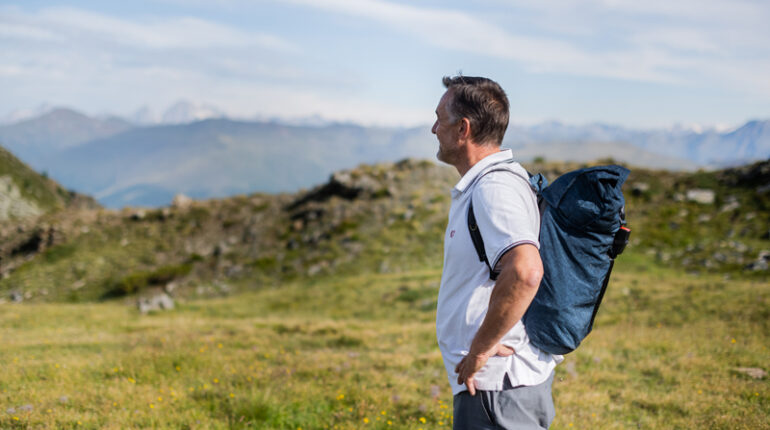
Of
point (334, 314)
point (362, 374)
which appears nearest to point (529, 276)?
point (362, 374)

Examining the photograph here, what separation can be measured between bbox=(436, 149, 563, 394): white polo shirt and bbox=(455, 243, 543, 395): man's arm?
0.14 meters

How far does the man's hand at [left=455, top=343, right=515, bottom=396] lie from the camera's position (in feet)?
9.08

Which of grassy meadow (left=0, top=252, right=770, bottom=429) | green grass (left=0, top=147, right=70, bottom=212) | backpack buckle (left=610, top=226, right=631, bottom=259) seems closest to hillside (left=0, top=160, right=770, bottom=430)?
grassy meadow (left=0, top=252, right=770, bottom=429)

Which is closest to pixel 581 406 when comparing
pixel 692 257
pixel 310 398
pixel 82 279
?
pixel 310 398

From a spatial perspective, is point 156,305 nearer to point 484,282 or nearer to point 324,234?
point 324,234

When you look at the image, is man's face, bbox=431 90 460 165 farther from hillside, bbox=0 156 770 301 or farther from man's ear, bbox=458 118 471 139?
hillside, bbox=0 156 770 301

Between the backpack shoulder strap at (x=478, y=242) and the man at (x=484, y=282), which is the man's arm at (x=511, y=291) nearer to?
the man at (x=484, y=282)

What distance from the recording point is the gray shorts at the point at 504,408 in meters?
2.88

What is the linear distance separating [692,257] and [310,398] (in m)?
20.7

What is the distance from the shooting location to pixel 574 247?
2.77 metres

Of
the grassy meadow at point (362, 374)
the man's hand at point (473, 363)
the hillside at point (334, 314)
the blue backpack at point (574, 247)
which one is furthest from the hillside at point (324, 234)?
the man's hand at point (473, 363)

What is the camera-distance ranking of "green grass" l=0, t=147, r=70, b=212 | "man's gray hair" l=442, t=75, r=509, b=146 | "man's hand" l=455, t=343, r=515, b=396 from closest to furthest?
"man's hand" l=455, t=343, r=515, b=396
"man's gray hair" l=442, t=75, r=509, b=146
"green grass" l=0, t=147, r=70, b=212

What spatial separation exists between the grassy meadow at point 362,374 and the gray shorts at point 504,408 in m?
3.00

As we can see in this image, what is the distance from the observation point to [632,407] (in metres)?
6.54
